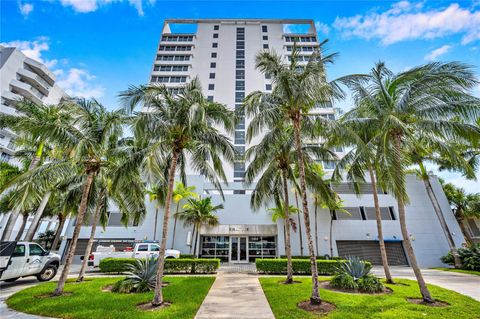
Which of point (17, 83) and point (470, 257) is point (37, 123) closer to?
point (470, 257)

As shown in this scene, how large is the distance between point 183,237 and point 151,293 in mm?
13526

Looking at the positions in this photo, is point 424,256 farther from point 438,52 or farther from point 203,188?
point 203,188

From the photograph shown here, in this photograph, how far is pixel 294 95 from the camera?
8.83 meters

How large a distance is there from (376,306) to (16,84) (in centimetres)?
5238

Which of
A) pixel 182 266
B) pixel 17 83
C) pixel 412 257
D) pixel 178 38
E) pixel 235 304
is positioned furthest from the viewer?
pixel 178 38

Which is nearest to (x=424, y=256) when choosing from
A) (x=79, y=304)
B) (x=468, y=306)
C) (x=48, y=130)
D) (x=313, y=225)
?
(x=313, y=225)

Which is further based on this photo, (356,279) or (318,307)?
(356,279)

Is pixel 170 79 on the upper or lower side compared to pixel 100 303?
upper

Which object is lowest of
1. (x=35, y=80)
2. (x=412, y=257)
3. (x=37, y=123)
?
(x=412, y=257)

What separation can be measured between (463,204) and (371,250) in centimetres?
1429

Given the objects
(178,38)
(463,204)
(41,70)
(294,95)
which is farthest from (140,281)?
(41,70)

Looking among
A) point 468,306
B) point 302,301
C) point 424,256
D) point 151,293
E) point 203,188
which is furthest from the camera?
point 203,188

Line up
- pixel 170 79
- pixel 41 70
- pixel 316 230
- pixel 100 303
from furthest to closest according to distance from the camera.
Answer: pixel 170 79 < pixel 41 70 < pixel 316 230 < pixel 100 303

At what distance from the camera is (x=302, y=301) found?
783 centimetres
